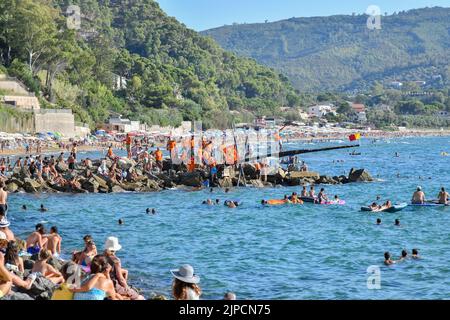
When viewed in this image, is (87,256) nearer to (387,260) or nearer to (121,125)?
(387,260)

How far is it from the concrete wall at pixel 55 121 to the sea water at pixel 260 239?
1940 inches

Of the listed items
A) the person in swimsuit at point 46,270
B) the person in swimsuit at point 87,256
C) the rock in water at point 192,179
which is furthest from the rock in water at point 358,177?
the person in swimsuit at point 46,270

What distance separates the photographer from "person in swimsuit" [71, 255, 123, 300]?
11.4m

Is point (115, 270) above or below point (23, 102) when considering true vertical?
below

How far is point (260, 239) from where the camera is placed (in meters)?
26.8

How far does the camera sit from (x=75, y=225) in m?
29.4

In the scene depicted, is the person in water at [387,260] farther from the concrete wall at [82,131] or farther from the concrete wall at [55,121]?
the concrete wall at [82,131]

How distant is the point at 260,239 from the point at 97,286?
15517 mm

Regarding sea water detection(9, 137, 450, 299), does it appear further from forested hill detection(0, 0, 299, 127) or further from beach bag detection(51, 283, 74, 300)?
forested hill detection(0, 0, 299, 127)

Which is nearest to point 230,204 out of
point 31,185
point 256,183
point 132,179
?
point 256,183

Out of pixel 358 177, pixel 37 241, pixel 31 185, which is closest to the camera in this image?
pixel 37 241

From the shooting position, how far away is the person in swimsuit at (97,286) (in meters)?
11.4

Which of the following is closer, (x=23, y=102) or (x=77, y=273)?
(x=77, y=273)

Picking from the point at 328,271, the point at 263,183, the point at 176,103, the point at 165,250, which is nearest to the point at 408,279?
the point at 328,271
